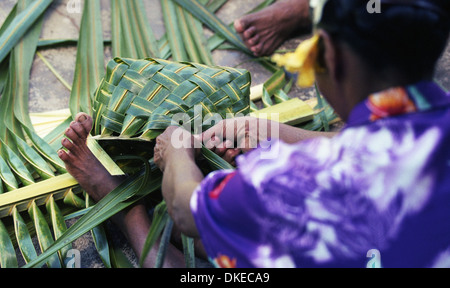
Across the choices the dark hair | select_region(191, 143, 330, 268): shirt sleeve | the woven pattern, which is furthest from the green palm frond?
the dark hair

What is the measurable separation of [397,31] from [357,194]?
0.25 meters

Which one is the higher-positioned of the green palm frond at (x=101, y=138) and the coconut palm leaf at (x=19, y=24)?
the coconut palm leaf at (x=19, y=24)

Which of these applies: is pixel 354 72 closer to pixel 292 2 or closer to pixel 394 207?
pixel 394 207

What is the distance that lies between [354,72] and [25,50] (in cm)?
148

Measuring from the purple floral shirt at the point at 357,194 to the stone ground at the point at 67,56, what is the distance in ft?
3.88

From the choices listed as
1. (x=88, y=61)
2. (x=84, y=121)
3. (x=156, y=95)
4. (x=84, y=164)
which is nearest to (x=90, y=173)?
(x=84, y=164)

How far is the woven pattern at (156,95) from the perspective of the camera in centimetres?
152

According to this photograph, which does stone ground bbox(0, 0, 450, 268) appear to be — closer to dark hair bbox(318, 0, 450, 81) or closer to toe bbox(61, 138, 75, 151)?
toe bbox(61, 138, 75, 151)

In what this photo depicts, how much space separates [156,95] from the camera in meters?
1.55

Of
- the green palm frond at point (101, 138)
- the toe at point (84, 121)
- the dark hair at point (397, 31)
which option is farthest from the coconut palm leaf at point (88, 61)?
the dark hair at point (397, 31)

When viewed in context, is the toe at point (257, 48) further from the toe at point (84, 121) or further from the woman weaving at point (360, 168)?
the woman weaving at point (360, 168)

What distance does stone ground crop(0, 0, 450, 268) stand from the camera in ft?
6.49

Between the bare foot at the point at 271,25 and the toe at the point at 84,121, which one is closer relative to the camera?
the toe at the point at 84,121
